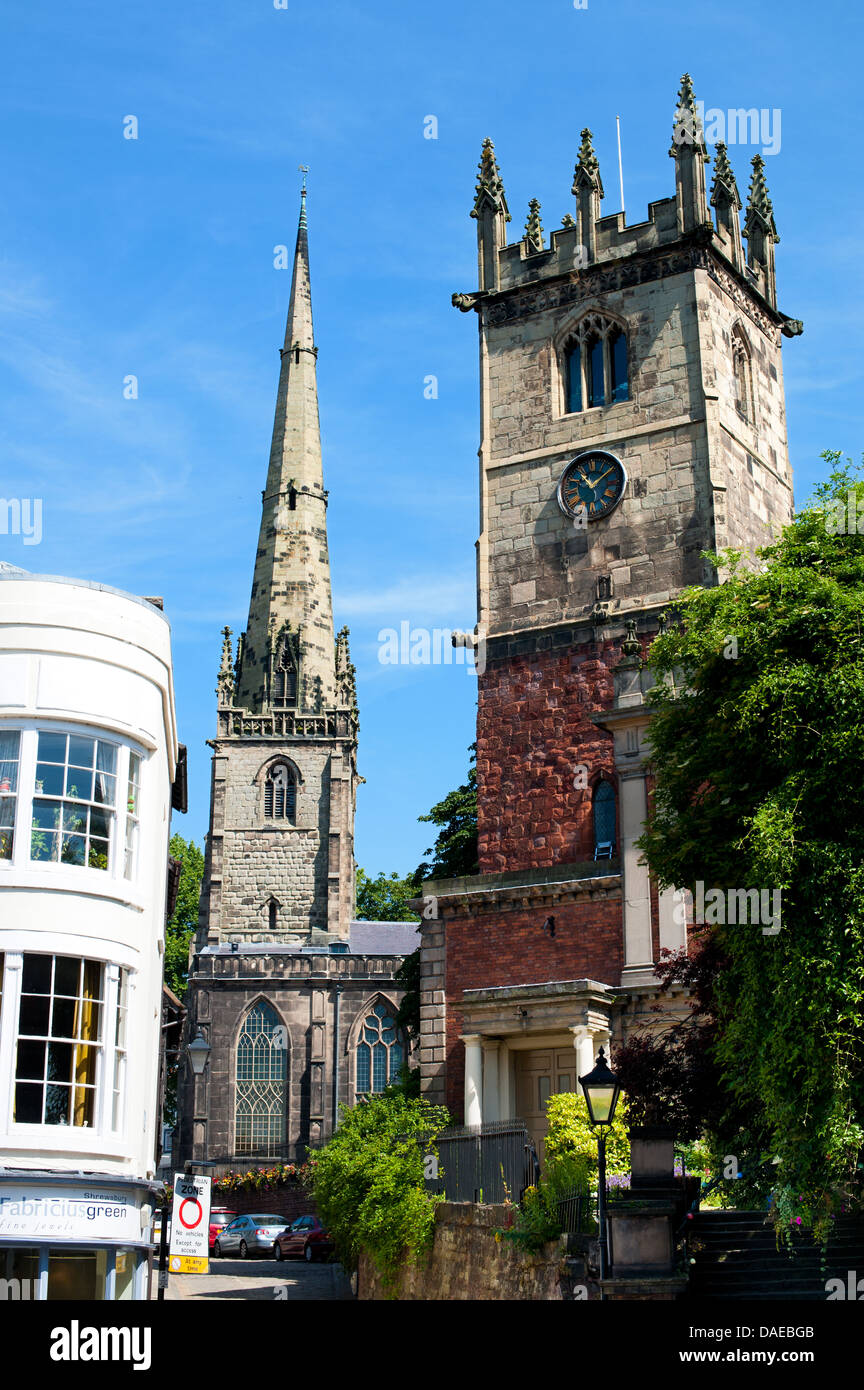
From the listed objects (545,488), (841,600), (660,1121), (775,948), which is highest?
(545,488)

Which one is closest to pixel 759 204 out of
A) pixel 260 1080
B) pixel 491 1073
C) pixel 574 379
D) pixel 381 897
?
pixel 574 379

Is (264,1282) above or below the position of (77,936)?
below

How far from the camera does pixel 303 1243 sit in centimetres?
4362

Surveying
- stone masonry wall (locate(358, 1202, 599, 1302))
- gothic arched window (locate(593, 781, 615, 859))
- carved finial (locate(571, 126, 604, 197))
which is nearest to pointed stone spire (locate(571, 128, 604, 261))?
carved finial (locate(571, 126, 604, 197))

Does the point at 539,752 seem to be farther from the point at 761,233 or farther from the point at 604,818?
the point at 761,233

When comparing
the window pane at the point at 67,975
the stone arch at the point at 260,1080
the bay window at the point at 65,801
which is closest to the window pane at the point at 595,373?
the bay window at the point at 65,801

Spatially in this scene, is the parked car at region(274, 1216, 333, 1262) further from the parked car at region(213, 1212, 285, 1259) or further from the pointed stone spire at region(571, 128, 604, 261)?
the pointed stone spire at region(571, 128, 604, 261)

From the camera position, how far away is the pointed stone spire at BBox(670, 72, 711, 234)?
38344 mm

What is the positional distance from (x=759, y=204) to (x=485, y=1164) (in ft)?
93.8

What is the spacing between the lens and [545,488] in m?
39.0

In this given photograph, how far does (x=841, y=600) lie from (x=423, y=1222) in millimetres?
11607

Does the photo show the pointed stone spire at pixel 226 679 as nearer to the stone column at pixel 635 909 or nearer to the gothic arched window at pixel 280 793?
the gothic arched window at pixel 280 793
